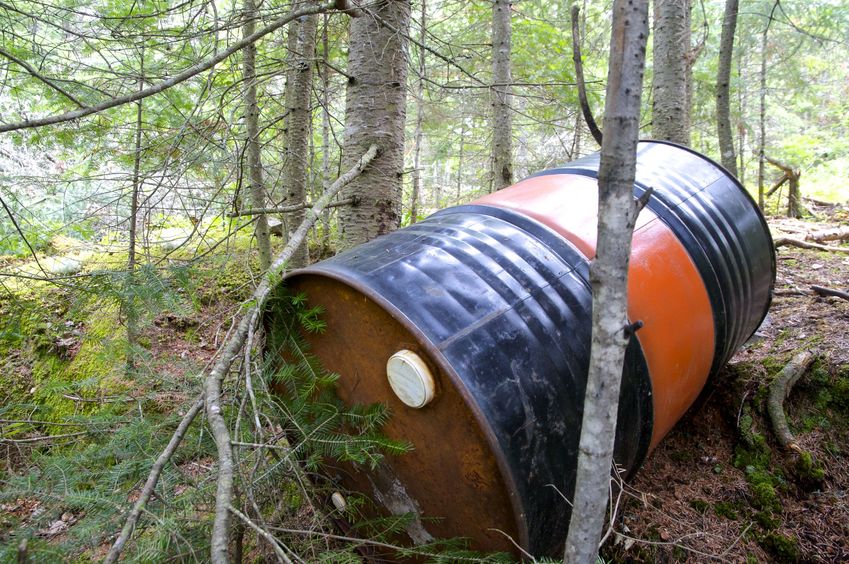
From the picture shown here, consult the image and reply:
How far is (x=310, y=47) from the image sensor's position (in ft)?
14.0

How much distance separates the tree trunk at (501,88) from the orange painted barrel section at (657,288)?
406 centimetres

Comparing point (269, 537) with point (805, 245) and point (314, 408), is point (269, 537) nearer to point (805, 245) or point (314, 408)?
point (314, 408)

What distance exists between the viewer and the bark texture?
2.92m

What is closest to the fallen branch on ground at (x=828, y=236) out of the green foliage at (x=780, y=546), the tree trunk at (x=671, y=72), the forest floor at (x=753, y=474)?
the tree trunk at (x=671, y=72)

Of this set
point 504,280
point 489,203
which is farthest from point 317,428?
point 489,203

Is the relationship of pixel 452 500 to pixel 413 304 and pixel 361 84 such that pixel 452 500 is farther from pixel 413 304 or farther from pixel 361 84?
pixel 361 84

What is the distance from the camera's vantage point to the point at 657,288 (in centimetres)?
202

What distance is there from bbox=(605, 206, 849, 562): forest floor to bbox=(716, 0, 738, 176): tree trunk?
330 centimetres

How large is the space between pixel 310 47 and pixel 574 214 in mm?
3242

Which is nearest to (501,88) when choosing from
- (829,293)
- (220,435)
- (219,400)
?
(829,293)

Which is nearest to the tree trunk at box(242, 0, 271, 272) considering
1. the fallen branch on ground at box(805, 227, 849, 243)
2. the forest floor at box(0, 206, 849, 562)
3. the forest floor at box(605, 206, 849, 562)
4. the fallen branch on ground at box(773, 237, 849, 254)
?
the forest floor at box(0, 206, 849, 562)

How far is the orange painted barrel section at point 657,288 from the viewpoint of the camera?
1.97 metres

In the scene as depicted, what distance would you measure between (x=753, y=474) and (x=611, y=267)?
2.19 meters

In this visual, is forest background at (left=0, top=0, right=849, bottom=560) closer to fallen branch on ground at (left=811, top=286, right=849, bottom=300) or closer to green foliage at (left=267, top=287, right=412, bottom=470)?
green foliage at (left=267, top=287, right=412, bottom=470)
